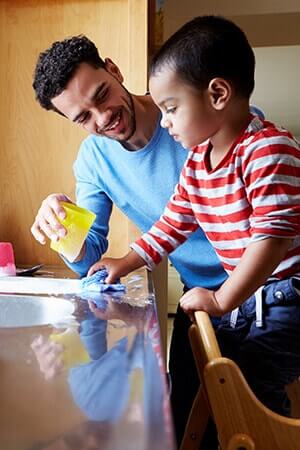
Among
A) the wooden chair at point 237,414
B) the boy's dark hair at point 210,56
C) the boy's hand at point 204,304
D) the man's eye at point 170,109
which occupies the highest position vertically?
the boy's dark hair at point 210,56

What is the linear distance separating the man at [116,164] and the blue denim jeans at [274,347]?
278mm

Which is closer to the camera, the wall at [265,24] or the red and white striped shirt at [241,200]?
the red and white striped shirt at [241,200]

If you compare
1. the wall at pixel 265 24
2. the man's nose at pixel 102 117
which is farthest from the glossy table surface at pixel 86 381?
the wall at pixel 265 24

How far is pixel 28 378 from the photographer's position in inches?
18.4

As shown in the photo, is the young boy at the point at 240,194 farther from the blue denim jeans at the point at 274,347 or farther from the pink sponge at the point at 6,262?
the pink sponge at the point at 6,262

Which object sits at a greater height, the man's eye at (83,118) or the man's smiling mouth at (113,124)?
the man's eye at (83,118)

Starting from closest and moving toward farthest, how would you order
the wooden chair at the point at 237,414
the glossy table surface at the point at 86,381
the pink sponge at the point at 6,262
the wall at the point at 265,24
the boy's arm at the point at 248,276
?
the glossy table surface at the point at 86,381 → the wooden chair at the point at 237,414 → the boy's arm at the point at 248,276 → the pink sponge at the point at 6,262 → the wall at the point at 265,24

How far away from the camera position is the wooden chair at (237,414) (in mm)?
626

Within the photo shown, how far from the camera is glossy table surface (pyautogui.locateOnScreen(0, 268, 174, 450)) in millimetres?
340

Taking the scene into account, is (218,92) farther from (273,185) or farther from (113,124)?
(113,124)

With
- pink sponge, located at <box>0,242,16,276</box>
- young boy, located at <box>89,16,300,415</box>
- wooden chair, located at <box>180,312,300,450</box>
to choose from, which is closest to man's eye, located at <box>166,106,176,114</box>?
young boy, located at <box>89,16,300,415</box>

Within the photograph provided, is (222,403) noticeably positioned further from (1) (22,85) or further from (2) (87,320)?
(1) (22,85)

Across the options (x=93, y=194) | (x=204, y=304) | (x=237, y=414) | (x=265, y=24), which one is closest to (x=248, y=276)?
(x=204, y=304)

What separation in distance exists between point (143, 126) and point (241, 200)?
1.38ft
